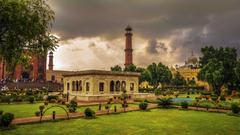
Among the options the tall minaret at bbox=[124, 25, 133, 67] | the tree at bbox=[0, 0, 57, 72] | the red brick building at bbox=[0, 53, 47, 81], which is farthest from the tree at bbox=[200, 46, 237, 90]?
the red brick building at bbox=[0, 53, 47, 81]

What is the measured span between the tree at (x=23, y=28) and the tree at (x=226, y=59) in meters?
42.6

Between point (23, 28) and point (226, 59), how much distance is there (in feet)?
165

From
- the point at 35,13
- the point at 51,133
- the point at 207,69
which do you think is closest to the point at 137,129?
the point at 51,133

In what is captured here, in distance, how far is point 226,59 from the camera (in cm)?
5453

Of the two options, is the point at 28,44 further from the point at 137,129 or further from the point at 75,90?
the point at 75,90

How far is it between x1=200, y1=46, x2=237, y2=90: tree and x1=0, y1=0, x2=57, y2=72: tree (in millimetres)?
42610

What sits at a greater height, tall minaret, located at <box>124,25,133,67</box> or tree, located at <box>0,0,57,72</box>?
tall minaret, located at <box>124,25,133,67</box>

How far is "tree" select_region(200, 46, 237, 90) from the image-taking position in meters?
50.6

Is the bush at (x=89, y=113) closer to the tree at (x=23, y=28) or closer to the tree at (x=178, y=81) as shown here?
the tree at (x=23, y=28)

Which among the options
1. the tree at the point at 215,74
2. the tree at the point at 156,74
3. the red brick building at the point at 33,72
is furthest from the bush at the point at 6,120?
the red brick building at the point at 33,72

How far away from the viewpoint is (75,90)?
134 ft

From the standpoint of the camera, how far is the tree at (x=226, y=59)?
5056 cm

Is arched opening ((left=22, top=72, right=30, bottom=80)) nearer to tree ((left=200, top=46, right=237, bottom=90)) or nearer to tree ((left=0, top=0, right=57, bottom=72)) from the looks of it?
tree ((left=200, top=46, right=237, bottom=90))

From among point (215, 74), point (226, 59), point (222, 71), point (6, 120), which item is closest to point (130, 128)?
point (6, 120)
